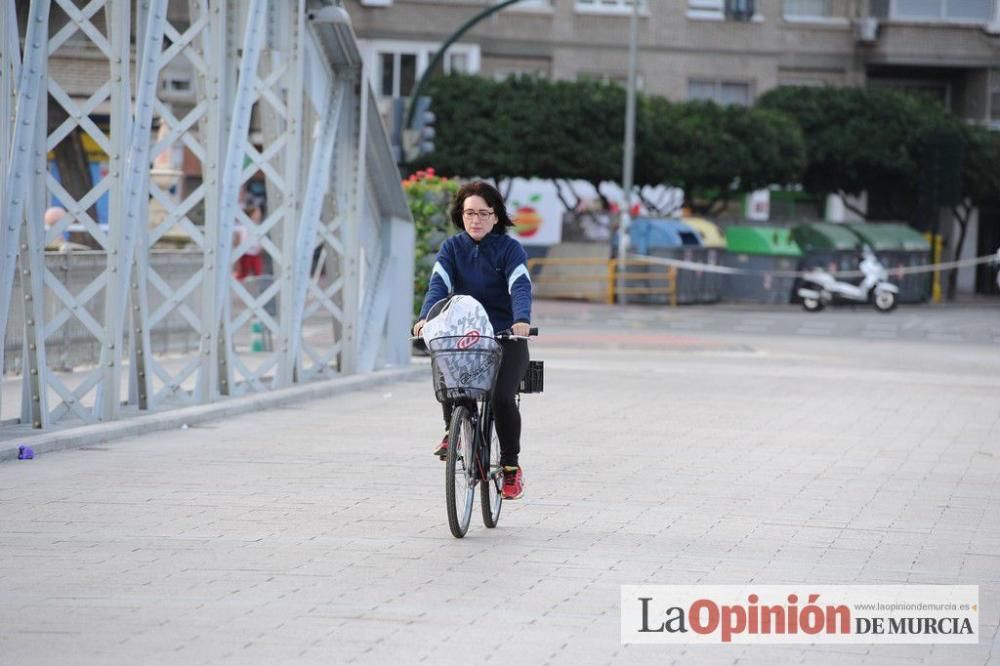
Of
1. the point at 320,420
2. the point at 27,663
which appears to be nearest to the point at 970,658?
the point at 27,663

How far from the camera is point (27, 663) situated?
5766 mm

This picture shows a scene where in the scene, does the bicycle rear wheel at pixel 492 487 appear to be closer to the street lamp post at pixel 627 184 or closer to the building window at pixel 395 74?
the street lamp post at pixel 627 184

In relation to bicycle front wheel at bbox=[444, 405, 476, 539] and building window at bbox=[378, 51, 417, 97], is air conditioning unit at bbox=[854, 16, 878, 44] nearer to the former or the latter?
building window at bbox=[378, 51, 417, 97]

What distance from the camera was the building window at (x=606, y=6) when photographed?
172 feet

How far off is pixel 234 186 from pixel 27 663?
8823mm

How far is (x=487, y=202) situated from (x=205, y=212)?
18.6 feet

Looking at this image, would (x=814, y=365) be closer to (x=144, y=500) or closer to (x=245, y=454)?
(x=245, y=454)

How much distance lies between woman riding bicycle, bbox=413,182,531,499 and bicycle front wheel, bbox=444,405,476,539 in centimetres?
22

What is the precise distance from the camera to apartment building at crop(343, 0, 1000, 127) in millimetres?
50781

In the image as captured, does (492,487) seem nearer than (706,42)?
Yes

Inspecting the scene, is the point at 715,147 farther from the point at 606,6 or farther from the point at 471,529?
the point at 471,529

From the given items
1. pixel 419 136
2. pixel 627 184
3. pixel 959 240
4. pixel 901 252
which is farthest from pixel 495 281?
pixel 959 240

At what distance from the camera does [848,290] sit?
4147 centimetres

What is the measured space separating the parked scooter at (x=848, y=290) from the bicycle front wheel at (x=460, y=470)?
107 feet
